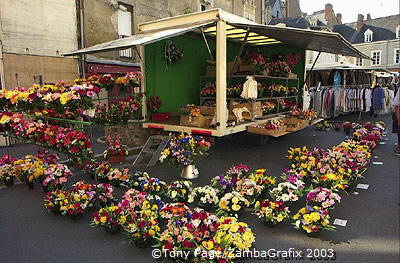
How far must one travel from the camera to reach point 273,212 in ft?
12.9

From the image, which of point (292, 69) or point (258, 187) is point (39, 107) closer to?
point (258, 187)

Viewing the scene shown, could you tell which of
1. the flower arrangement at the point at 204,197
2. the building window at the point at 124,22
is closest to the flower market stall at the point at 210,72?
the flower arrangement at the point at 204,197

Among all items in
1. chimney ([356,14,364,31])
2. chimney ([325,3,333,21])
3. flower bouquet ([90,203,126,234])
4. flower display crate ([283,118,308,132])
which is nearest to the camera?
flower bouquet ([90,203,126,234])

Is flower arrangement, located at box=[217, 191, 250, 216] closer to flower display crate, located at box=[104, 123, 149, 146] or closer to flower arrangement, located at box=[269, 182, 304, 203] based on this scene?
flower arrangement, located at box=[269, 182, 304, 203]

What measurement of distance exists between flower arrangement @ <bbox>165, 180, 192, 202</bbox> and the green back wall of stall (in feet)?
12.6

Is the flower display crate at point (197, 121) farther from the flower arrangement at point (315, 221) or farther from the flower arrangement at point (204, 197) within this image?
the flower arrangement at point (315, 221)

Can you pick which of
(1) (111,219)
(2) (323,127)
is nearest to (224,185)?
(1) (111,219)

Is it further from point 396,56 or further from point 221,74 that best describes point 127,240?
point 396,56

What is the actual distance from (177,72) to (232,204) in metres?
5.27

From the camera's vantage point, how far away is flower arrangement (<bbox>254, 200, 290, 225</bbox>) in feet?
12.6

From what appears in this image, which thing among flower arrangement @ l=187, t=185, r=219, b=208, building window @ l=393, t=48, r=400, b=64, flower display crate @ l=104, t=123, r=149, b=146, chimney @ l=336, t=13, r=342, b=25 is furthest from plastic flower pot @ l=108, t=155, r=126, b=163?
chimney @ l=336, t=13, r=342, b=25

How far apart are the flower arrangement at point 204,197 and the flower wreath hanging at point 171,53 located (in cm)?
465

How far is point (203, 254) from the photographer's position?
9.68 ft

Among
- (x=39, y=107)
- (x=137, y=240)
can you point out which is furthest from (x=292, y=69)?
(x=137, y=240)
